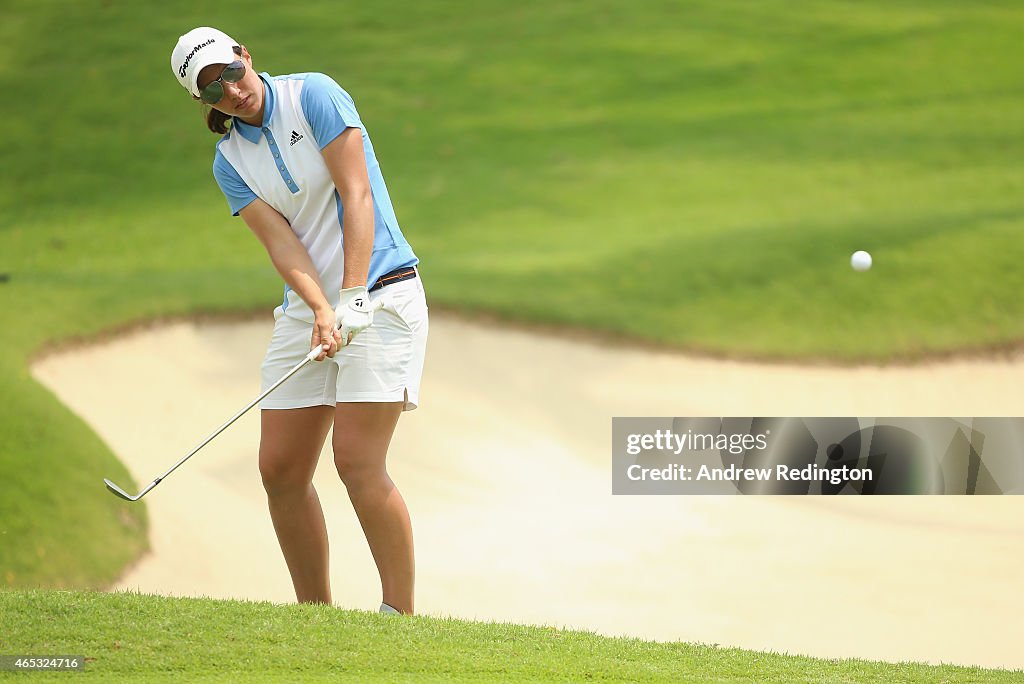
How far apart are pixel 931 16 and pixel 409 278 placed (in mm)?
14299

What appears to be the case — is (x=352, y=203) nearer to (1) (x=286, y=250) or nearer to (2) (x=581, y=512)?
(1) (x=286, y=250)

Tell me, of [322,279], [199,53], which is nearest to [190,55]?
[199,53]

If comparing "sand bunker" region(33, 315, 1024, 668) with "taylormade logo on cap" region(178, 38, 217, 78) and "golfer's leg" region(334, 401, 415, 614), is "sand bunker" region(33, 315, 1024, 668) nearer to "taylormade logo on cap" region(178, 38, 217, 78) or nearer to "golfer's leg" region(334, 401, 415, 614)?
"golfer's leg" region(334, 401, 415, 614)

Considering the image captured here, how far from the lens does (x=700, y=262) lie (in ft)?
36.4

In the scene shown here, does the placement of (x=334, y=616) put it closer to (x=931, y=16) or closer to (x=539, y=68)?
(x=539, y=68)

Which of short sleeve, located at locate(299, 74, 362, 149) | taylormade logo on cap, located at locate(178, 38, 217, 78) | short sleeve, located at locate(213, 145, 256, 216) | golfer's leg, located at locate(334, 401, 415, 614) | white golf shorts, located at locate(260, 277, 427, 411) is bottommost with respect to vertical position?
golfer's leg, located at locate(334, 401, 415, 614)

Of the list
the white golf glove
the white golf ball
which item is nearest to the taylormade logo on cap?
the white golf glove

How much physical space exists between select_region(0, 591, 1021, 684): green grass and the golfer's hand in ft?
2.64

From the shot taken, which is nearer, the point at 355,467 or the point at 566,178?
the point at 355,467

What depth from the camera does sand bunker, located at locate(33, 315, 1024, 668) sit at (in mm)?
6820

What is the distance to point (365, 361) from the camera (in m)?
3.95

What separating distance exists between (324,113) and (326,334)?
2.26ft

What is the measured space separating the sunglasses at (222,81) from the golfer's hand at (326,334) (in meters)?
0.73

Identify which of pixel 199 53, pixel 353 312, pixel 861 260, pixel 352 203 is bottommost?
pixel 353 312
